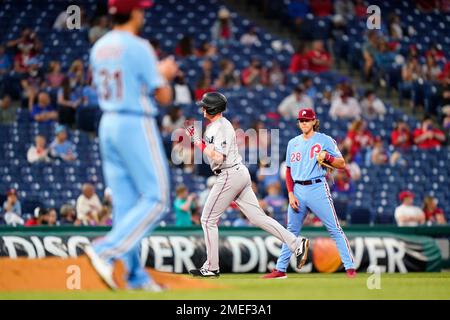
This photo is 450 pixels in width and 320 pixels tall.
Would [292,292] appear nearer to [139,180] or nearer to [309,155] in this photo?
[139,180]

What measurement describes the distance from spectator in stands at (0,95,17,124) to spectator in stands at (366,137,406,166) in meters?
6.77

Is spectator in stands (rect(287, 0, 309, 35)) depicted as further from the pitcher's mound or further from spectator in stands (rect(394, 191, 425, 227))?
the pitcher's mound

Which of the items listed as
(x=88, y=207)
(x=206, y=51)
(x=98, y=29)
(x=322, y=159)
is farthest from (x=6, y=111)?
(x=322, y=159)

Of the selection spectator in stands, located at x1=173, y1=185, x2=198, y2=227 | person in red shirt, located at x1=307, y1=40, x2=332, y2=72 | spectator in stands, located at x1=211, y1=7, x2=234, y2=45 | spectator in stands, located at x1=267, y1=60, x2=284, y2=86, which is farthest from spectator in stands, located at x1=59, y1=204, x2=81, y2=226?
person in red shirt, located at x1=307, y1=40, x2=332, y2=72

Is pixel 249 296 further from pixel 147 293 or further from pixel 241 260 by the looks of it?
pixel 241 260

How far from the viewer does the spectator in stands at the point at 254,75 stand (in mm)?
21016

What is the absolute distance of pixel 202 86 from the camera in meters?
20.2

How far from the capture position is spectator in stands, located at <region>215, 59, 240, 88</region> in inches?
810

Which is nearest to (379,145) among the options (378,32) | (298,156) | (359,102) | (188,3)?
(359,102)

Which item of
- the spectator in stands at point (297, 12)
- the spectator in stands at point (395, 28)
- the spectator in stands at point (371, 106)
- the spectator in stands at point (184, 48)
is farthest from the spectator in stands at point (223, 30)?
the spectator in stands at point (395, 28)

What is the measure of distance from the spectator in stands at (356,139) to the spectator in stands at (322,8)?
409 cm

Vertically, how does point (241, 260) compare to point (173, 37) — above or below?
below

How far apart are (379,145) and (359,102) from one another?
164 cm

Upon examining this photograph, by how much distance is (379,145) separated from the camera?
19.7m
